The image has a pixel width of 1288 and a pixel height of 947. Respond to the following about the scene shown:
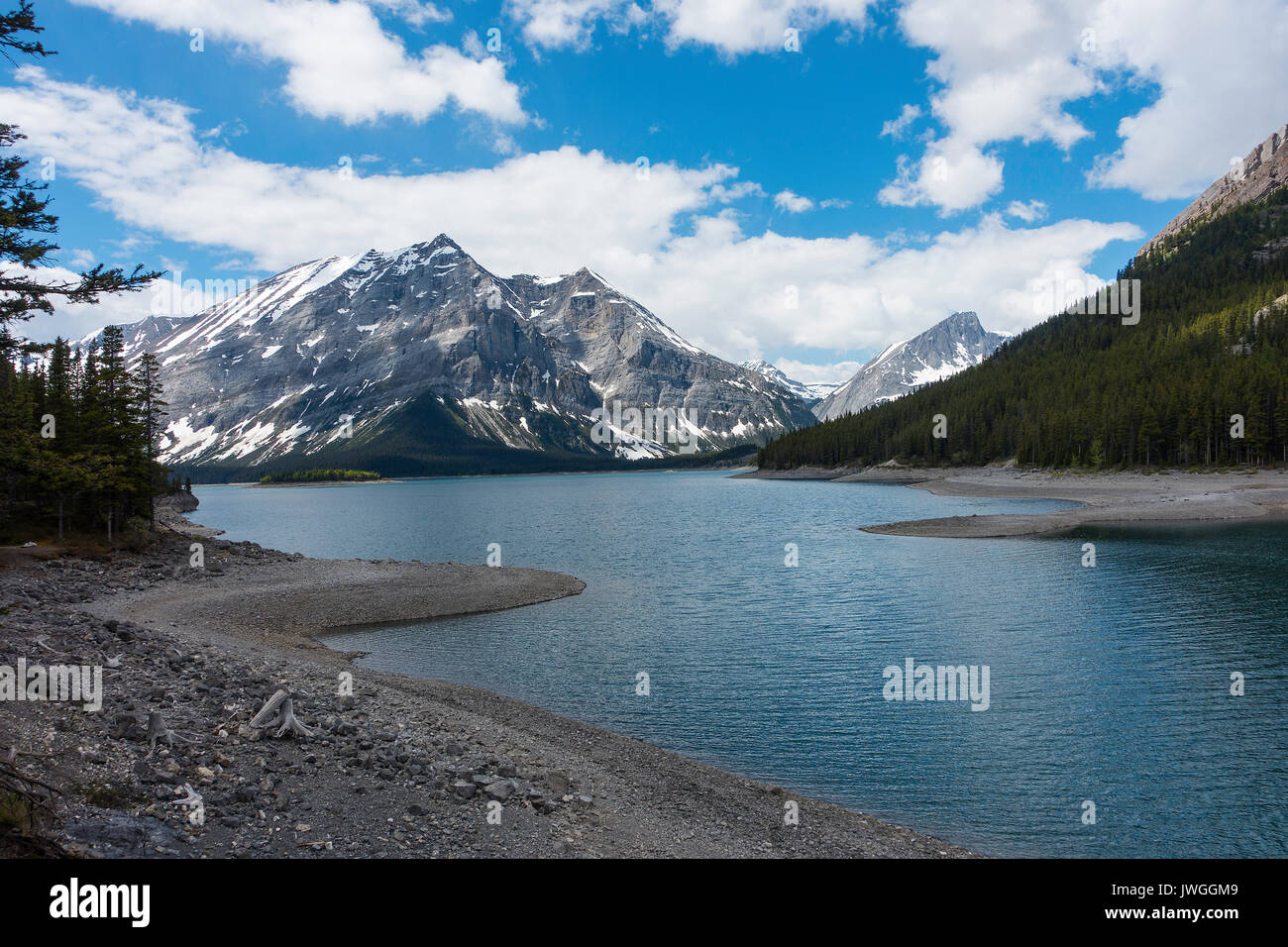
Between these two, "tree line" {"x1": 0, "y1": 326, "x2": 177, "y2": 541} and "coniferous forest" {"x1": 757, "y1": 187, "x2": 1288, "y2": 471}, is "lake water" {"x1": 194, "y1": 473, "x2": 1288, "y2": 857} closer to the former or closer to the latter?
"tree line" {"x1": 0, "y1": 326, "x2": 177, "y2": 541}

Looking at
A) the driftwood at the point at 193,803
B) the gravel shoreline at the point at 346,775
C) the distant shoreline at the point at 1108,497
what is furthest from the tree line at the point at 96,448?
the distant shoreline at the point at 1108,497

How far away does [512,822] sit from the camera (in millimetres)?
14789

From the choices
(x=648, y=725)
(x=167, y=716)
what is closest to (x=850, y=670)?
(x=648, y=725)

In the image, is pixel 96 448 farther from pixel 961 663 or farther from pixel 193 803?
pixel 961 663

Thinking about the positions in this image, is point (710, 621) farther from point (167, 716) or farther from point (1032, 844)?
point (167, 716)

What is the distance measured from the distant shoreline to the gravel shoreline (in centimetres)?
6001

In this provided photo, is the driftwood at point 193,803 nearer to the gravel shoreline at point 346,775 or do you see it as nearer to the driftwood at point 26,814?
the gravel shoreline at point 346,775

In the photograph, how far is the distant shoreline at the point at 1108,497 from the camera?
74.4m

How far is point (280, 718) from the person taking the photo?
58.3 ft

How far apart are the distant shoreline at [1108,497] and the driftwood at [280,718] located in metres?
66.3

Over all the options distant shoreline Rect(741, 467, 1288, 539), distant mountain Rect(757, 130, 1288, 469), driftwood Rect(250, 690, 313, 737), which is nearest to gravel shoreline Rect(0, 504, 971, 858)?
driftwood Rect(250, 690, 313, 737)

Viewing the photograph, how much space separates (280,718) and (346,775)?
128 inches

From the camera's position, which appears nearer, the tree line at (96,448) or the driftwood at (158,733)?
the driftwood at (158,733)

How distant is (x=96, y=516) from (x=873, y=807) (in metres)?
63.1
